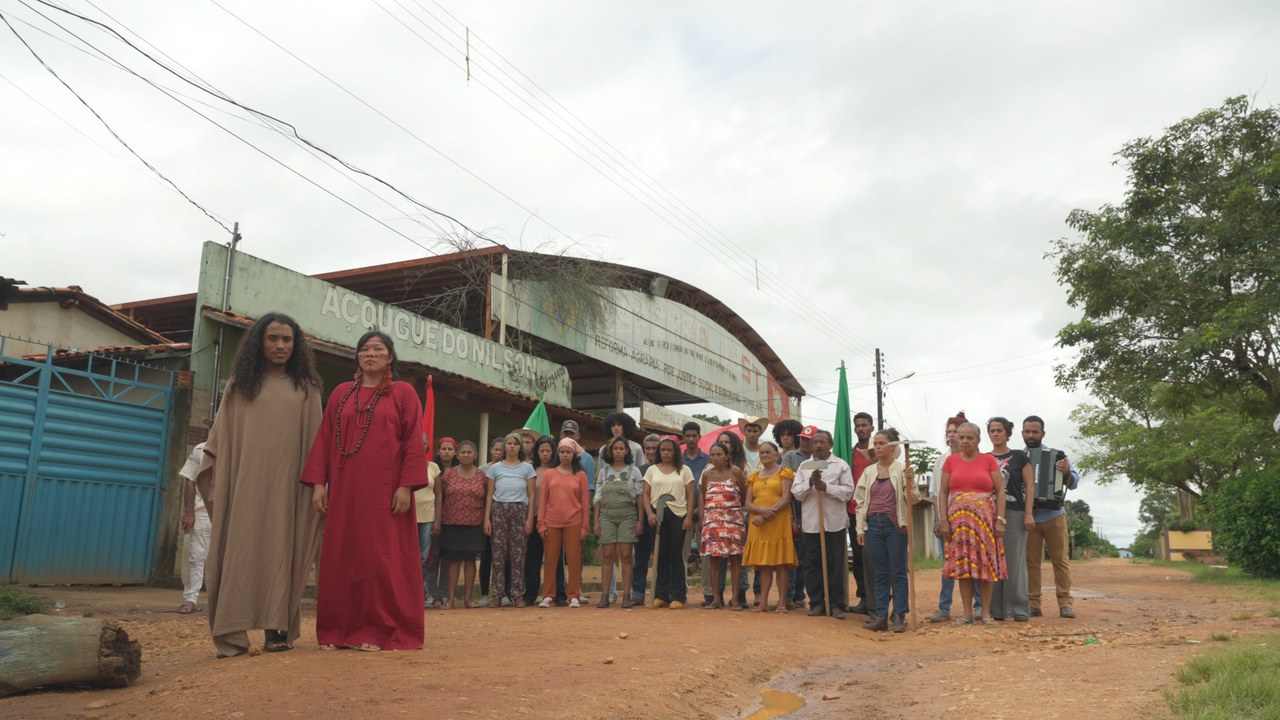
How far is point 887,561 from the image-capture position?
8.70 meters

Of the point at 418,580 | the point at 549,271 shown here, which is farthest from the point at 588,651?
the point at 549,271

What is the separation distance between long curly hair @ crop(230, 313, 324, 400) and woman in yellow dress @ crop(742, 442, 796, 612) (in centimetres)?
490

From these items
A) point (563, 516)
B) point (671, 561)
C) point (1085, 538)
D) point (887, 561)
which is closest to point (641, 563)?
point (671, 561)

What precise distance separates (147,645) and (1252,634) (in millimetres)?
7391

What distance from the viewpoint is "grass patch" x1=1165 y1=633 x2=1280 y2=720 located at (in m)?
3.86

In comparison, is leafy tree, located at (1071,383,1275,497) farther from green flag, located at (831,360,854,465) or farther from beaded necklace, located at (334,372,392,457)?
beaded necklace, located at (334,372,392,457)

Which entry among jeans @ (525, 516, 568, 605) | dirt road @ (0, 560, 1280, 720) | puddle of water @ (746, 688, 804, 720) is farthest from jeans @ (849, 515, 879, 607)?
puddle of water @ (746, 688, 804, 720)

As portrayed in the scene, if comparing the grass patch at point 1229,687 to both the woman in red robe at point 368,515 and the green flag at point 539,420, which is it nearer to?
the woman in red robe at point 368,515

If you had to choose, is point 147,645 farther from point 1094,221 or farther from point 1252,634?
point 1094,221

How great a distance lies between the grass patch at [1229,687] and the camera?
152 inches

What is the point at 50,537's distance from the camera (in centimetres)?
1052

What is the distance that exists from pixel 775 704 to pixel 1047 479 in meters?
4.96

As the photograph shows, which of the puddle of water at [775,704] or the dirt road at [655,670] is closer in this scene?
the dirt road at [655,670]

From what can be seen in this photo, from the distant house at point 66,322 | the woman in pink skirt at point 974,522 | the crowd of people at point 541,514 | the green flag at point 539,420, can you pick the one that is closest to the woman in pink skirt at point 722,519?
the crowd of people at point 541,514
